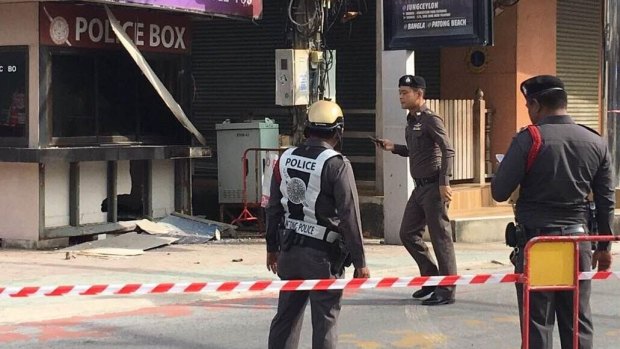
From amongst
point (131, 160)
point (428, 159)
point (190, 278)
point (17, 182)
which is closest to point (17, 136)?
point (17, 182)

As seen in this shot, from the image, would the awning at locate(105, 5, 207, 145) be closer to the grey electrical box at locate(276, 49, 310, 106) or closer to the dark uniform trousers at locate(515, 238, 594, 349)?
the grey electrical box at locate(276, 49, 310, 106)

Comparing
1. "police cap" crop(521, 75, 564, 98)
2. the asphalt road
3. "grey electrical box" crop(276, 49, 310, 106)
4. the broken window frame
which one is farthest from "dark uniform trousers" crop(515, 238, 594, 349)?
the broken window frame

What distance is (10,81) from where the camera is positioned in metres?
12.7

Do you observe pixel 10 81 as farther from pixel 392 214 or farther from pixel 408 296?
pixel 408 296

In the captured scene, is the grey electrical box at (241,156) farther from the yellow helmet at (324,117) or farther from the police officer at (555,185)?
the police officer at (555,185)

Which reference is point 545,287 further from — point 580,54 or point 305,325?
point 580,54

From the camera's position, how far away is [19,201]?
41.7ft

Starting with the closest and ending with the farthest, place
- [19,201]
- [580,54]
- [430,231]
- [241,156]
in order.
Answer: [430,231]
[19,201]
[241,156]
[580,54]

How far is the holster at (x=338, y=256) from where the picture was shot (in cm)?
603

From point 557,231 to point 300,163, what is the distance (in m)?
1.52

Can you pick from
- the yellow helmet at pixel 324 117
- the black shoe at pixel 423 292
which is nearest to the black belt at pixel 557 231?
the yellow helmet at pixel 324 117

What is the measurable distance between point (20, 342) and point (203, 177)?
10.0 m

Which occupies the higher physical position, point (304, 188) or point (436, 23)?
point (436, 23)

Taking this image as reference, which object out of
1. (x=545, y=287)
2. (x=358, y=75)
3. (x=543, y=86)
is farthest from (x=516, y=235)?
(x=358, y=75)
